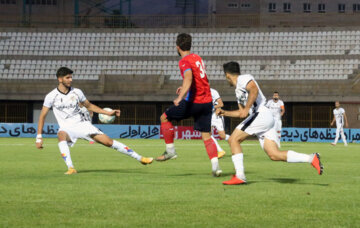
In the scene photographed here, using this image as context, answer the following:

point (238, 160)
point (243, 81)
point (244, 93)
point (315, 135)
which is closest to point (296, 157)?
point (238, 160)

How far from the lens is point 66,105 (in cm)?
1093

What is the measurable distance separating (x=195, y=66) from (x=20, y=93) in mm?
32063

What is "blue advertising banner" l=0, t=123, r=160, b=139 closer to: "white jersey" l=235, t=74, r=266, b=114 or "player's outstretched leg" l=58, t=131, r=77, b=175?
"player's outstretched leg" l=58, t=131, r=77, b=175

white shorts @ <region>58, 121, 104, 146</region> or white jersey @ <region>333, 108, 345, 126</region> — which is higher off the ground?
white shorts @ <region>58, 121, 104, 146</region>

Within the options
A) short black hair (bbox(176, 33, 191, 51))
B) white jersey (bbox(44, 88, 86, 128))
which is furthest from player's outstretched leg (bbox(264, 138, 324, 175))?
white jersey (bbox(44, 88, 86, 128))

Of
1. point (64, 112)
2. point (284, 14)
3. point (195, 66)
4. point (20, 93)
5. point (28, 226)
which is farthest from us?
point (284, 14)

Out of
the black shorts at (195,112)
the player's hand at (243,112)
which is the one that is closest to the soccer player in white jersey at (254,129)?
the player's hand at (243,112)

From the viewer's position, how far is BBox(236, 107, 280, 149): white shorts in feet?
28.7

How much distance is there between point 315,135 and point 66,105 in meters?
26.5

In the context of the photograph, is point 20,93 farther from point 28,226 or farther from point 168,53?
point 28,226

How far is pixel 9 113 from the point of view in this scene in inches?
1614

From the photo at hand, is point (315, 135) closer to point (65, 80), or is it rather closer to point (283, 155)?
point (65, 80)

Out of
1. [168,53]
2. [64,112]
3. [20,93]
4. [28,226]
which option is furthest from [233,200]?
[168,53]

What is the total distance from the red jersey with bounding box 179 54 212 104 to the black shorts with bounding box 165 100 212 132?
9 centimetres
